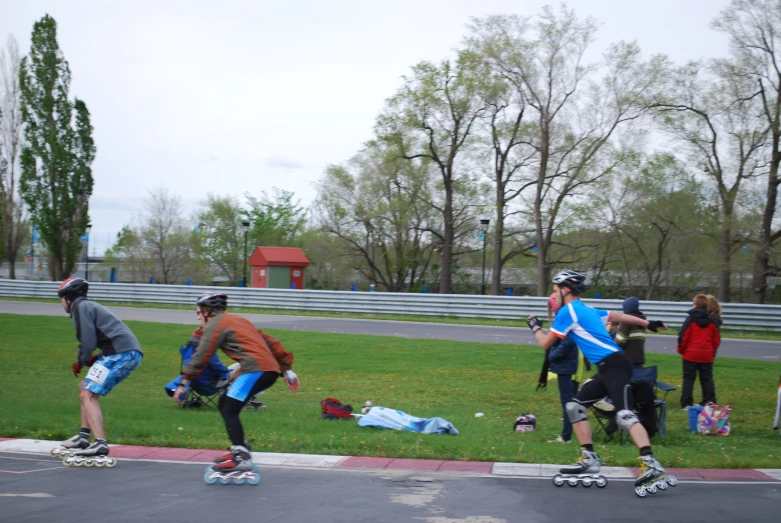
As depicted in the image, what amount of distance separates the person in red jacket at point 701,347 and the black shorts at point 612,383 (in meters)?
5.21

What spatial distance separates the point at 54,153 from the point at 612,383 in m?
44.8

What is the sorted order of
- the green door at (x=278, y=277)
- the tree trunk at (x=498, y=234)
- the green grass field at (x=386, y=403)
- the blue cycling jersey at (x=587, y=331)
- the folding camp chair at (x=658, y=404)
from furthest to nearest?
the green door at (x=278, y=277), the tree trunk at (x=498, y=234), the folding camp chair at (x=658, y=404), the green grass field at (x=386, y=403), the blue cycling jersey at (x=587, y=331)

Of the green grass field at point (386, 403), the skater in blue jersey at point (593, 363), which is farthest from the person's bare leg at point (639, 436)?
the green grass field at point (386, 403)

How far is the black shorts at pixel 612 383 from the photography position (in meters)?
6.82

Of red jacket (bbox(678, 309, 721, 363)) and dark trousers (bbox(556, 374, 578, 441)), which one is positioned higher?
red jacket (bbox(678, 309, 721, 363))

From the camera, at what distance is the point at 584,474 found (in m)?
6.95

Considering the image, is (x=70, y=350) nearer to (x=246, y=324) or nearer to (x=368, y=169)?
(x=246, y=324)

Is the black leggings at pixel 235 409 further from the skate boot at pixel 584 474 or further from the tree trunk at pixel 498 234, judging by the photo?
the tree trunk at pixel 498 234

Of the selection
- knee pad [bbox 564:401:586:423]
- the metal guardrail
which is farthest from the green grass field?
the metal guardrail

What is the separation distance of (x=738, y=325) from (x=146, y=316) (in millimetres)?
21977

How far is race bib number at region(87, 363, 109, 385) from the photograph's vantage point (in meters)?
7.70

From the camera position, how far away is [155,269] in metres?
60.6

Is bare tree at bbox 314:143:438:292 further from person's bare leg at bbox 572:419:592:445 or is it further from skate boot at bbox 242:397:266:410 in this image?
person's bare leg at bbox 572:419:592:445

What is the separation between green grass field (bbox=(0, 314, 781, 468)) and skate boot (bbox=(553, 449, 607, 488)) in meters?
1.18
